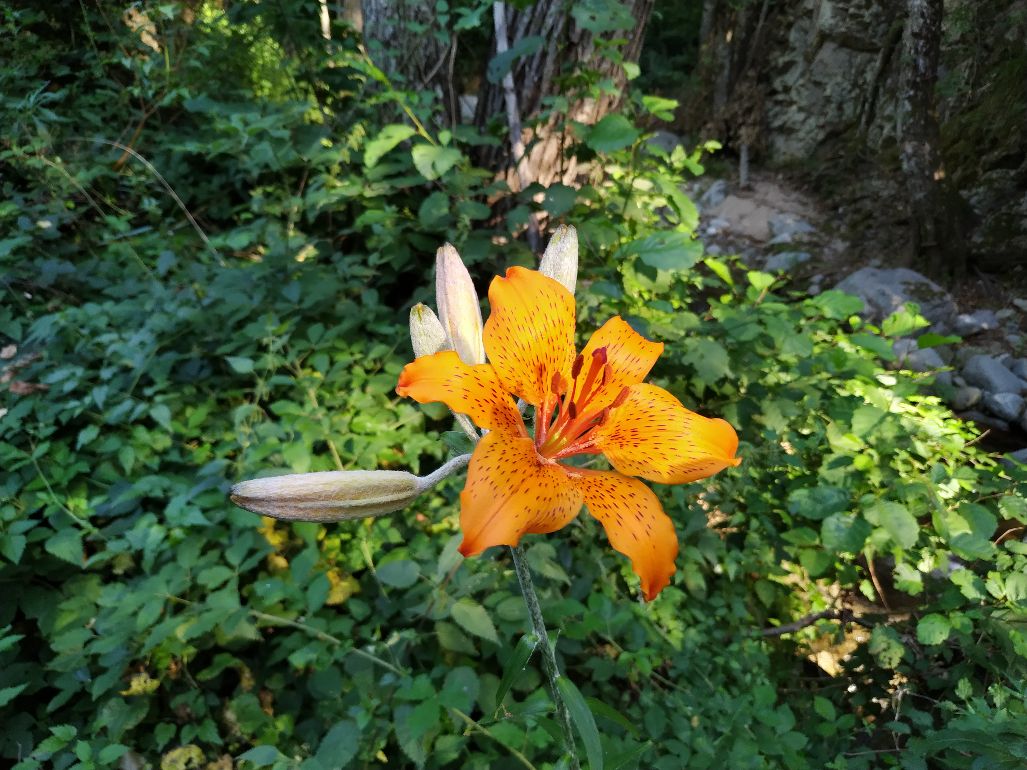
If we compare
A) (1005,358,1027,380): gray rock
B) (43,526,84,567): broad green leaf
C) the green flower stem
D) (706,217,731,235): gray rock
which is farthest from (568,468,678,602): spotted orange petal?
(706,217,731,235): gray rock

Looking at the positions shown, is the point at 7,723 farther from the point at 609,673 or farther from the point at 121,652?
the point at 609,673

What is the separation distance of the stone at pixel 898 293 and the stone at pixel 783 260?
0.53 meters

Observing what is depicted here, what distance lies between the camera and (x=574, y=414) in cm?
77

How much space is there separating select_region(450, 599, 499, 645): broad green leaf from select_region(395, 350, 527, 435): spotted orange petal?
0.72 meters

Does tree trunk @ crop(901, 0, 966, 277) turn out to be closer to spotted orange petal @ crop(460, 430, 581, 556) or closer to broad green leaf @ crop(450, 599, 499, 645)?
broad green leaf @ crop(450, 599, 499, 645)

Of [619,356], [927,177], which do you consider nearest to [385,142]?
[619,356]

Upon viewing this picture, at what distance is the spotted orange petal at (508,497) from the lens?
22.7 inches

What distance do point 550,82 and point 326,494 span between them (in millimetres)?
2239

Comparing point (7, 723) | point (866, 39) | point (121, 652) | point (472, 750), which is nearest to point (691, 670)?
point (472, 750)

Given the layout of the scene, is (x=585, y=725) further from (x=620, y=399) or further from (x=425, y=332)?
(x=425, y=332)

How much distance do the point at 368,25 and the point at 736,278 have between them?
12.7 ft

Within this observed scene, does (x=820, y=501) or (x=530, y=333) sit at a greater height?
(x=530, y=333)

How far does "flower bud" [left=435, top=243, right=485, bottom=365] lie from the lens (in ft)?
2.72

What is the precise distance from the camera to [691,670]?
1.53m
